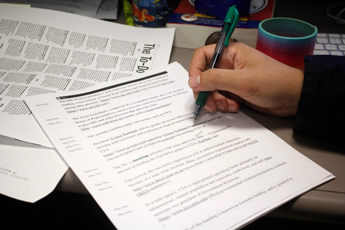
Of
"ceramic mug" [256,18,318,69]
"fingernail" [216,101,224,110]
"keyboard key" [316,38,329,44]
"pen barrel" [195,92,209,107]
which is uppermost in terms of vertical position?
"ceramic mug" [256,18,318,69]

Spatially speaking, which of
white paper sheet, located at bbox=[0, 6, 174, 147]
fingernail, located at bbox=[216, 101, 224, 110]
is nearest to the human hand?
fingernail, located at bbox=[216, 101, 224, 110]

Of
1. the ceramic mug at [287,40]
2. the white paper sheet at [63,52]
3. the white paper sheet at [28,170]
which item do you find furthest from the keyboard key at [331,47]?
the white paper sheet at [28,170]

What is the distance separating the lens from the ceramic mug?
541 millimetres

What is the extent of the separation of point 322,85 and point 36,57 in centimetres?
59

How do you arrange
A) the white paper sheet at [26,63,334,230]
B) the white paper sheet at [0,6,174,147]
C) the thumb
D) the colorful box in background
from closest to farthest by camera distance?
1. the white paper sheet at [26,63,334,230]
2. the thumb
3. the white paper sheet at [0,6,174,147]
4. the colorful box in background

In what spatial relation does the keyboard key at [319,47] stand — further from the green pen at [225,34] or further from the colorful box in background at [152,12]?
the colorful box in background at [152,12]

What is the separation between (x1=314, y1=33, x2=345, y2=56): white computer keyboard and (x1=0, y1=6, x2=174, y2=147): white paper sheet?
0.33m

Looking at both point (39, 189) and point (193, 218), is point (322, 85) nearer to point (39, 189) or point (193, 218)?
point (193, 218)

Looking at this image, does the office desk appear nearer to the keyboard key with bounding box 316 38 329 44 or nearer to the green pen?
the green pen

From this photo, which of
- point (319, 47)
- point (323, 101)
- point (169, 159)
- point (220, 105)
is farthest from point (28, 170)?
point (319, 47)

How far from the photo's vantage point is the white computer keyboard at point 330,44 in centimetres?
65

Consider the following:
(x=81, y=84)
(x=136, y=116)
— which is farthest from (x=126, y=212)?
(x=81, y=84)

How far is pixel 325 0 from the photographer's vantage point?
874mm

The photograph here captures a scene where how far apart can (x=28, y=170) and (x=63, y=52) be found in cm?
34
